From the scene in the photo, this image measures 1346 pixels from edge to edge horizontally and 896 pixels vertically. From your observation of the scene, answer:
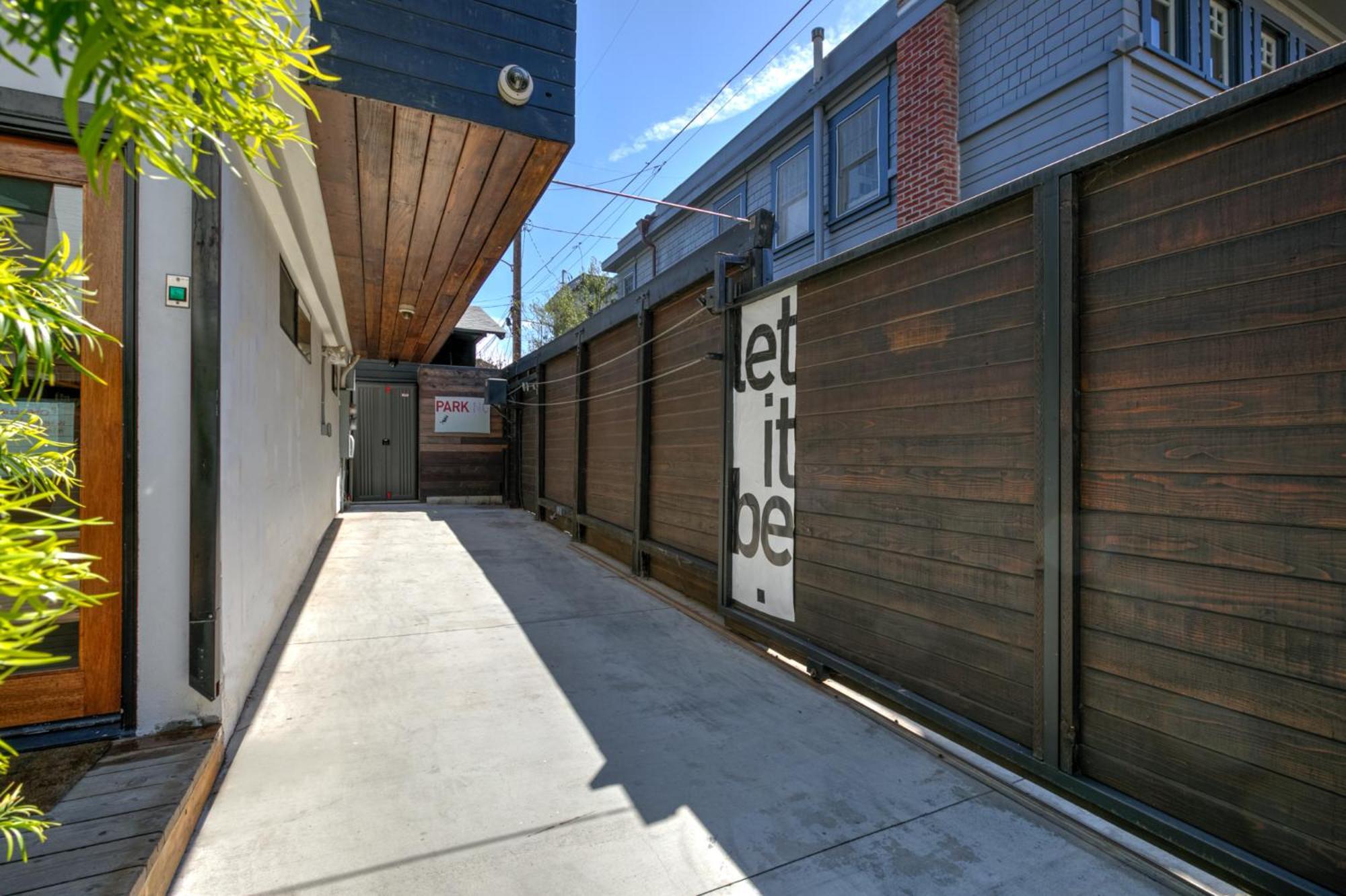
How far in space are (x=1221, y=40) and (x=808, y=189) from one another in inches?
142

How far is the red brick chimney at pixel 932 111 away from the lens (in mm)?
5379

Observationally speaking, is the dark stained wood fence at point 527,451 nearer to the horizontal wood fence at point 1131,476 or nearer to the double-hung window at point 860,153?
the double-hung window at point 860,153

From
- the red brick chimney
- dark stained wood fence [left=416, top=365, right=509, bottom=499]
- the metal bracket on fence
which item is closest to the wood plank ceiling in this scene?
the metal bracket on fence

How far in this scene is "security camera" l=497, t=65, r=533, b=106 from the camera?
2.75 metres

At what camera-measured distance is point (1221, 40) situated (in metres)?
5.13

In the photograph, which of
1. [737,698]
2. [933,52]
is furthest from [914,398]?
[933,52]

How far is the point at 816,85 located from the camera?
265 inches

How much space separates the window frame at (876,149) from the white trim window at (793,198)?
0.34 m

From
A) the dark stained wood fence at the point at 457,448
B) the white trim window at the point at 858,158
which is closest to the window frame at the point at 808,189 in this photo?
the white trim window at the point at 858,158

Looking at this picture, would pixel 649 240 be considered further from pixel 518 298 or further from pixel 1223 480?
pixel 1223 480

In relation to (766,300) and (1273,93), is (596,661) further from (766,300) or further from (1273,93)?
(1273,93)

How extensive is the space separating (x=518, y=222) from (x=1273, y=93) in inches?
136

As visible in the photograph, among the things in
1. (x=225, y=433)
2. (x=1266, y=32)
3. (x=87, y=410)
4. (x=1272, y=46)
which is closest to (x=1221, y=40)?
(x=1266, y=32)

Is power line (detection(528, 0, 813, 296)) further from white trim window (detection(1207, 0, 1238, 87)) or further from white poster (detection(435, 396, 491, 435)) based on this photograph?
white poster (detection(435, 396, 491, 435))
